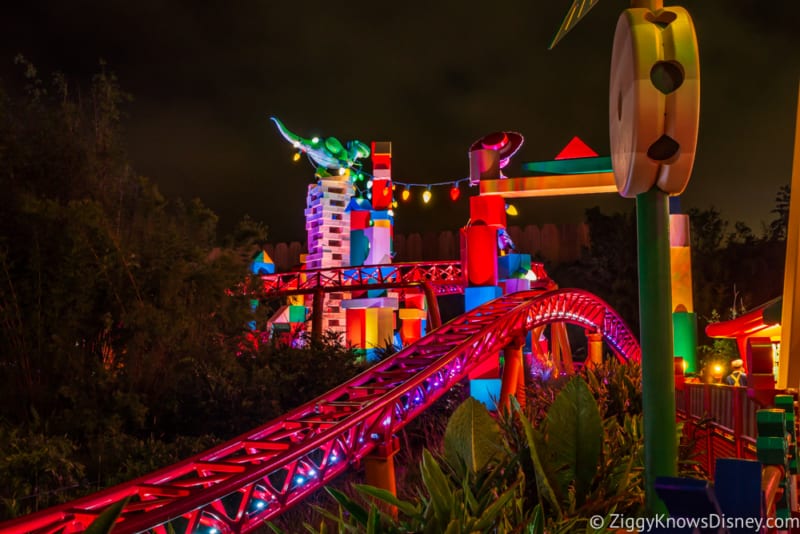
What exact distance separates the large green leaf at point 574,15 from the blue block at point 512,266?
12.8 meters

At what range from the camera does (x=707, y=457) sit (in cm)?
743

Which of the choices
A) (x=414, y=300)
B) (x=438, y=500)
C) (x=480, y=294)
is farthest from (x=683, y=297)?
(x=438, y=500)

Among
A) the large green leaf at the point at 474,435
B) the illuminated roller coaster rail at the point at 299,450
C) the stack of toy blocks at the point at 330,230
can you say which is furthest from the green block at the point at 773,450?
the stack of toy blocks at the point at 330,230

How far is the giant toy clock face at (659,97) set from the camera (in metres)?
3.55

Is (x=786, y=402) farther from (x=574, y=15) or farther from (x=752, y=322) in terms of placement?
(x=752, y=322)

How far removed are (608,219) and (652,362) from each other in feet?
93.0

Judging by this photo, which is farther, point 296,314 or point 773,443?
point 296,314

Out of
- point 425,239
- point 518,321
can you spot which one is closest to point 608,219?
point 425,239

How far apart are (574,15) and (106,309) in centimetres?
987

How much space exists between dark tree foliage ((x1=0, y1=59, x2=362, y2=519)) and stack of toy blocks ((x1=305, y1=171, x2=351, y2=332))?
9625 millimetres

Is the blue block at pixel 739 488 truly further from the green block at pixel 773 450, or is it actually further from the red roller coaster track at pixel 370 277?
the red roller coaster track at pixel 370 277

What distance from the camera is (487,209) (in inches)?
606

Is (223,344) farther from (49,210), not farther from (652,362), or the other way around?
(652,362)

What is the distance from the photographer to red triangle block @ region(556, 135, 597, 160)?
613 inches
